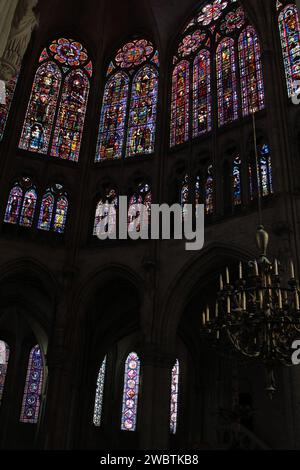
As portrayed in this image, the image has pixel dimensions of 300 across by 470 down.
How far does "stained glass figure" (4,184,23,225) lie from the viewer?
60.2 feet

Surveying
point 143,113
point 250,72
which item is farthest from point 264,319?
point 143,113

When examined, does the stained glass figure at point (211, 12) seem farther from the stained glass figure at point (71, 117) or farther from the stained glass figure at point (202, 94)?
the stained glass figure at point (71, 117)

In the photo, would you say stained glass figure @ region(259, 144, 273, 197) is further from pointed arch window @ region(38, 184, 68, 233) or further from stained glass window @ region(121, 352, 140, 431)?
stained glass window @ region(121, 352, 140, 431)

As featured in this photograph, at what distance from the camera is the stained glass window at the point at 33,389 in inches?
868

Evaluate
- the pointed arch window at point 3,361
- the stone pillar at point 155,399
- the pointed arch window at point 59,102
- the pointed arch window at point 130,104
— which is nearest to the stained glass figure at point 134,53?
the pointed arch window at point 130,104

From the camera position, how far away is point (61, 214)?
1902cm

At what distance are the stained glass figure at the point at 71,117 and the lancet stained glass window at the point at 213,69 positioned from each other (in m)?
3.90

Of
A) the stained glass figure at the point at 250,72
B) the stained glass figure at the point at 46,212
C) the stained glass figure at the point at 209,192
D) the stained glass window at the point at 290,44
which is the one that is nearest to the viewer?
the stained glass window at the point at 290,44

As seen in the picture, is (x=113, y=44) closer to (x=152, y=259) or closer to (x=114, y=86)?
(x=114, y=86)

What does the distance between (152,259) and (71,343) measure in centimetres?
379

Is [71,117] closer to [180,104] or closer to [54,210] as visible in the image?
[54,210]

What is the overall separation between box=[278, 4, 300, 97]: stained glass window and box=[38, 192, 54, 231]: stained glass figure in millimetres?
9189

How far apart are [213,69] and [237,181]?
5115 millimetres
